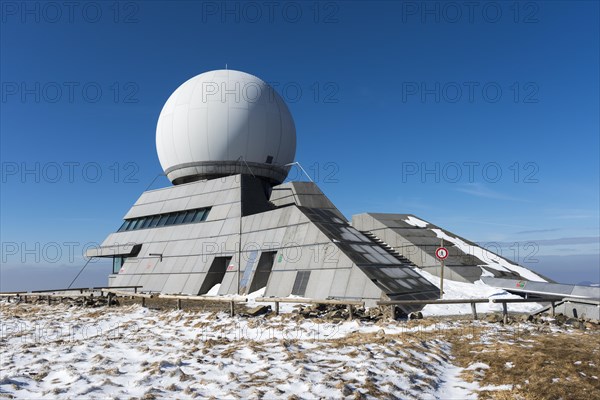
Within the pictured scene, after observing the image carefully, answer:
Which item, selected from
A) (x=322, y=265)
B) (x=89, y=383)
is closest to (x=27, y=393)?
(x=89, y=383)

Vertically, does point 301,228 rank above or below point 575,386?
above

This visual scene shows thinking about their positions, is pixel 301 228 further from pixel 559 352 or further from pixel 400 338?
pixel 559 352

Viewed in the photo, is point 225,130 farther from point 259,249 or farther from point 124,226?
point 124,226

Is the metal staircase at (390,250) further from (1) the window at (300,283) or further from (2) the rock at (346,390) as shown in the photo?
(2) the rock at (346,390)

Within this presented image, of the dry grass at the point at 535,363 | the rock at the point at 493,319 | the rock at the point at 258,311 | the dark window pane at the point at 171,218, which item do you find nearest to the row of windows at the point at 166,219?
the dark window pane at the point at 171,218

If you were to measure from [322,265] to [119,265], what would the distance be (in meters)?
21.9

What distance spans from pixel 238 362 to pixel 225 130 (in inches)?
941

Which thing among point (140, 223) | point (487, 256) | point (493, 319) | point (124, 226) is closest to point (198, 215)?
point (140, 223)

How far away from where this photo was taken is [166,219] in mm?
32156

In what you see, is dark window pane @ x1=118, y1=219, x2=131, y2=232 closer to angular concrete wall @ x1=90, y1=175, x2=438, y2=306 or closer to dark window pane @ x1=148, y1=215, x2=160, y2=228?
angular concrete wall @ x1=90, y1=175, x2=438, y2=306

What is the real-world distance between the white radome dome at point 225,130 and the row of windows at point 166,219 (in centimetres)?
360

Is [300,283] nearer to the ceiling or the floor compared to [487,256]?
nearer to the floor

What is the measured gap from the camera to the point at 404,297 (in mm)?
17672

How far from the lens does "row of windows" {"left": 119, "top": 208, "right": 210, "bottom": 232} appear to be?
1171 inches
